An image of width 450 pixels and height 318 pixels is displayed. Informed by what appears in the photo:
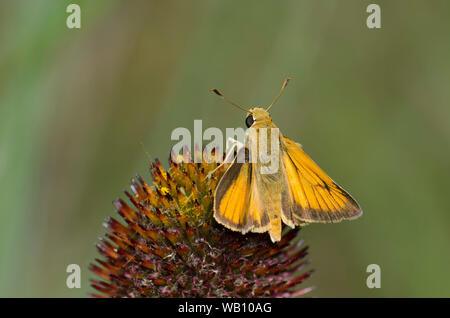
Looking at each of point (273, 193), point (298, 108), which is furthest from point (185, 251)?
point (298, 108)

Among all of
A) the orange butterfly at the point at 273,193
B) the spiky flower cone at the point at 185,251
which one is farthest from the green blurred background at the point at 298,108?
the orange butterfly at the point at 273,193

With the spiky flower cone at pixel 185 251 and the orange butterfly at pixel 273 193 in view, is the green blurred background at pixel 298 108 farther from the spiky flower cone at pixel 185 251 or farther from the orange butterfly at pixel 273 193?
the orange butterfly at pixel 273 193

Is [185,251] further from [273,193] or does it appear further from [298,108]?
[298,108]

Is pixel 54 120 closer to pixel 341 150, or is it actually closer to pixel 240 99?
pixel 240 99

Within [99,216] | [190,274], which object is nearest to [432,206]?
[190,274]

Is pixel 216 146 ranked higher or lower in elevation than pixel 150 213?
higher
